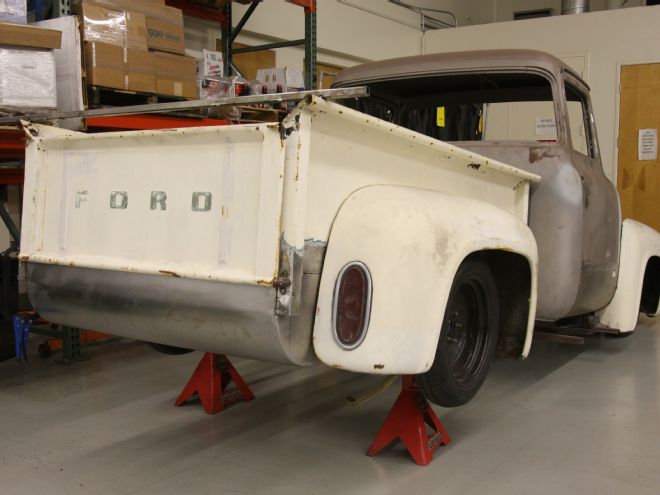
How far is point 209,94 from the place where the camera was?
207 inches

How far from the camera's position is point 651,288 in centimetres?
510

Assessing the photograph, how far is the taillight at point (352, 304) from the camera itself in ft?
7.06

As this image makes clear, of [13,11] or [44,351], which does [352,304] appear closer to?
[13,11]

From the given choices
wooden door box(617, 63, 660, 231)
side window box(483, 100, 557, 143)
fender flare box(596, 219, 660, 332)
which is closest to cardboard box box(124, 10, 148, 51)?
fender flare box(596, 219, 660, 332)

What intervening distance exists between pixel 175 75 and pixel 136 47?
353 mm

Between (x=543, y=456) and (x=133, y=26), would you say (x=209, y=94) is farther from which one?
(x=543, y=456)

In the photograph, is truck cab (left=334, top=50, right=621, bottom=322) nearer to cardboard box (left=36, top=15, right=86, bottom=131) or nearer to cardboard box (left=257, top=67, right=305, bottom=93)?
cardboard box (left=36, top=15, right=86, bottom=131)

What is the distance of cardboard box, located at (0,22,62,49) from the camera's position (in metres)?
3.55

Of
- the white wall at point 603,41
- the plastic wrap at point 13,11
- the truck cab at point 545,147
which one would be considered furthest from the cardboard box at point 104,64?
the white wall at point 603,41

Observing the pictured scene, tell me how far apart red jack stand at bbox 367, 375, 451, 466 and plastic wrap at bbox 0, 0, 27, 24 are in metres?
2.89

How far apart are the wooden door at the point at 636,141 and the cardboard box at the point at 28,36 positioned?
6906mm

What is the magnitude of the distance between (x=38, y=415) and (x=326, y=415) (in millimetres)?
1396

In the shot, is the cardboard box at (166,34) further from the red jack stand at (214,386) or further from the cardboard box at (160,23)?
the red jack stand at (214,386)

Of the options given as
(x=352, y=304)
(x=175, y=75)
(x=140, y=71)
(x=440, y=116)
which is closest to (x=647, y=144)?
(x=440, y=116)
